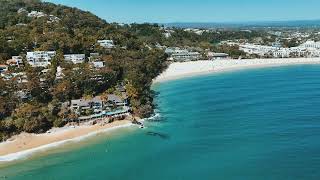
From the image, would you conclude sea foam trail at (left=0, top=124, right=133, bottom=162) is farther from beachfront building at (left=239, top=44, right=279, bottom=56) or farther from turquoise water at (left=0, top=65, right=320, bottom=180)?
beachfront building at (left=239, top=44, right=279, bottom=56)

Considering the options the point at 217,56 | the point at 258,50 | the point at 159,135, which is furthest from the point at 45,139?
the point at 258,50

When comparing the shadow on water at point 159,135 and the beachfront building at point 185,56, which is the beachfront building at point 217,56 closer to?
the beachfront building at point 185,56

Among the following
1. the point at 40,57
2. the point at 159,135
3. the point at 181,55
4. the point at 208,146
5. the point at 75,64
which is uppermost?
the point at 40,57

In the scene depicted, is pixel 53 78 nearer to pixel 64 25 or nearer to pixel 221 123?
pixel 221 123

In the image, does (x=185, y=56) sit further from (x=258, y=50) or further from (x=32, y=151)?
(x=32, y=151)

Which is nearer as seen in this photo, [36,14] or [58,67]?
[58,67]

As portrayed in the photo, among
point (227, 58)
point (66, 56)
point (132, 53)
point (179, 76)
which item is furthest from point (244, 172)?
point (227, 58)

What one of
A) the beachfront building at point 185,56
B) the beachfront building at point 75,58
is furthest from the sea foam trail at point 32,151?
the beachfront building at point 185,56
